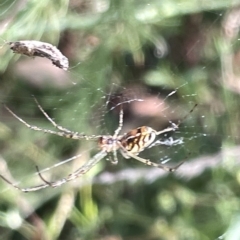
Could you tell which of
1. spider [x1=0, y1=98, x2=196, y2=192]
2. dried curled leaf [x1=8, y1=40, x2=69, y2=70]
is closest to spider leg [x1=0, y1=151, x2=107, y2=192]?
spider [x1=0, y1=98, x2=196, y2=192]

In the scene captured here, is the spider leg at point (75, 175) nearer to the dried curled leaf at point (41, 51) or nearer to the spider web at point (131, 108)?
the spider web at point (131, 108)

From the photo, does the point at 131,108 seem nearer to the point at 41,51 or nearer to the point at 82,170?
the point at 82,170

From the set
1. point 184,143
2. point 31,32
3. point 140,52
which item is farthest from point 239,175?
point 31,32

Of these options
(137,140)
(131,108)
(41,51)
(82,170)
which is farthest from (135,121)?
(41,51)

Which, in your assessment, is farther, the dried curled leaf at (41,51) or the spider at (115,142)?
the spider at (115,142)

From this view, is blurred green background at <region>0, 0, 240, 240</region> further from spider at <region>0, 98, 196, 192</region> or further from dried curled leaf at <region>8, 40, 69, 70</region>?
dried curled leaf at <region>8, 40, 69, 70</region>

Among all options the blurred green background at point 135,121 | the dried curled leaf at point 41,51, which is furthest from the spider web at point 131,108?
the dried curled leaf at point 41,51

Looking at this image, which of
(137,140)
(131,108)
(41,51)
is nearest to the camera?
(41,51)
